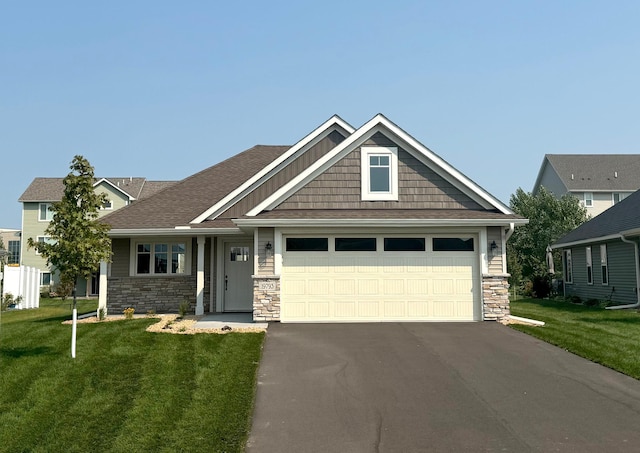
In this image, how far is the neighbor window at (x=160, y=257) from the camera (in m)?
17.1

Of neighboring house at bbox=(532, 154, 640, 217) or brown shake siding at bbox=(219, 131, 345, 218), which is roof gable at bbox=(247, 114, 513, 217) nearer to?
brown shake siding at bbox=(219, 131, 345, 218)

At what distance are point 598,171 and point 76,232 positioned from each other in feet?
154

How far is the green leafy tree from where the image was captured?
3822 cm

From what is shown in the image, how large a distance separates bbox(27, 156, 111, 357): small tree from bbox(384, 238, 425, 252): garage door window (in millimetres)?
7348

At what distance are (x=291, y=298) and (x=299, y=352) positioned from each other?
368cm

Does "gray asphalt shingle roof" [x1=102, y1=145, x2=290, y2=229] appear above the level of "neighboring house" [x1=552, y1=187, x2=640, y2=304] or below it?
above

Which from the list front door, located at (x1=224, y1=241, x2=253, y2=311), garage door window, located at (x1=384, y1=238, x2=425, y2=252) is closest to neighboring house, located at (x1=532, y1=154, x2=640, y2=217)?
garage door window, located at (x1=384, y1=238, x2=425, y2=252)

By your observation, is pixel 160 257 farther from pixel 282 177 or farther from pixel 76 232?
pixel 76 232

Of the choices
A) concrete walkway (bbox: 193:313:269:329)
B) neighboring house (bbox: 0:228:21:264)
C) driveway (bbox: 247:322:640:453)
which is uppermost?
neighboring house (bbox: 0:228:21:264)

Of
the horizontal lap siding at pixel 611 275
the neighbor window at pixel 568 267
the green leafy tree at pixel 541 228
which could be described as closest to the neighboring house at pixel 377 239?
the horizontal lap siding at pixel 611 275

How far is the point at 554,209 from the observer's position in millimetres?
38875

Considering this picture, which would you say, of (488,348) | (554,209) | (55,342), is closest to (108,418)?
(55,342)

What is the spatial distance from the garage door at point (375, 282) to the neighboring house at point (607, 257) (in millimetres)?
9356

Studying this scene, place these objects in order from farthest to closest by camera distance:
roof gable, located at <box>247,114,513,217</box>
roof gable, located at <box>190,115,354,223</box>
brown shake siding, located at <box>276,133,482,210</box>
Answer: roof gable, located at <box>190,115,354,223</box>
brown shake siding, located at <box>276,133,482,210</box>
roof gable, located at <box>247,114,513,217</box>
